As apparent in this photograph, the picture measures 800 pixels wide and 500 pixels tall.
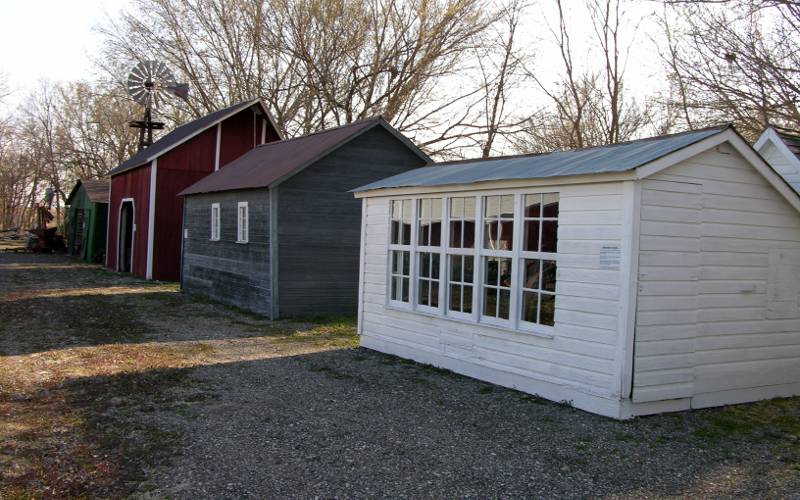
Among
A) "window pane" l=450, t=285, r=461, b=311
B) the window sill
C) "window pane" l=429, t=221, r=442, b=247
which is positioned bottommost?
the window sill

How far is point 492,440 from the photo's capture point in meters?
6.48

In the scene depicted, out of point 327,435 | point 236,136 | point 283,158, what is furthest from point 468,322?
point 236,136

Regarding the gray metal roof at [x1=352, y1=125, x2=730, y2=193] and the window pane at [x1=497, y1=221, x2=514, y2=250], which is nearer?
the gray metal roof at [x1=352, y1=125, x2=730, y2=193]

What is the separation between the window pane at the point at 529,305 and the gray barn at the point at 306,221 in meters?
7.45

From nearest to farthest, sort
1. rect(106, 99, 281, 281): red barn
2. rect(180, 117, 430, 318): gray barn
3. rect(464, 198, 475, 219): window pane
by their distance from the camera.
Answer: rect(464, 198, 475, 219): window pane < rect(180, 117, 430, 318): gray barn < rect(106, 99, 281, 281): red barn

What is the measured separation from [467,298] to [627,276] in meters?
2.63

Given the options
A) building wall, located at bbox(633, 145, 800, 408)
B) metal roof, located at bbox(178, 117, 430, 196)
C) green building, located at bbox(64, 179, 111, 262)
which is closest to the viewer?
building wall, located at bbox(633, 145, 800, 408)

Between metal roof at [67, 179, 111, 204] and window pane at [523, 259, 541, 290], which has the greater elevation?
metal roof at [67, 179, 111, 204]

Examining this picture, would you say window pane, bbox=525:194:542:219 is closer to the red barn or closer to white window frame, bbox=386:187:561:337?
white window frame, bbox=386:187:561:337

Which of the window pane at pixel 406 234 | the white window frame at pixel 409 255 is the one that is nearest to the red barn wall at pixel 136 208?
the white window frame at pixel 409 255

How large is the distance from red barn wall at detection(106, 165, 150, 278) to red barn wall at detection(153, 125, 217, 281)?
49 cm

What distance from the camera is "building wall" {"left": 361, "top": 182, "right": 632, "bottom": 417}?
7.19 metres

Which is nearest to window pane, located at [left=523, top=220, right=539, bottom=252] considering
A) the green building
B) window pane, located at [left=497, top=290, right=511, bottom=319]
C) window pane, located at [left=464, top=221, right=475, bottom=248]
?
window pane, located at [left=497, top=290, right=511, bottom=319]

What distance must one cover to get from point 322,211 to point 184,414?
27.9 ft
